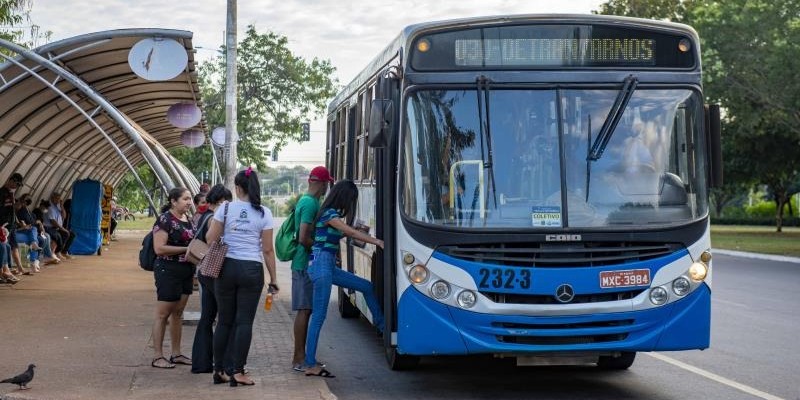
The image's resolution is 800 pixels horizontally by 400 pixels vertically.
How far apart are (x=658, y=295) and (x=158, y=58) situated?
8.00 metres

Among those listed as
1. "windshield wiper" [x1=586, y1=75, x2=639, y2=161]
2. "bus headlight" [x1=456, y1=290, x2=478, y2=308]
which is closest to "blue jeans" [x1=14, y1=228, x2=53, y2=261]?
"bus headlight" [x1=456, y1=290, x2=478, y2=308]

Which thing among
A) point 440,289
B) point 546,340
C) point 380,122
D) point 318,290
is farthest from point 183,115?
point 546,340

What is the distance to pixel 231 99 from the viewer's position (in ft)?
61.0

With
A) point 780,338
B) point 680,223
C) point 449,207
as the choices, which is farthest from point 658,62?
point 780,338

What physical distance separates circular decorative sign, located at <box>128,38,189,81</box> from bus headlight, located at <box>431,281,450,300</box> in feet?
22.4

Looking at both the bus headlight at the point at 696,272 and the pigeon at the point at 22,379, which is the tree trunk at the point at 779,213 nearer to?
the bus headlight at the point at 696,272

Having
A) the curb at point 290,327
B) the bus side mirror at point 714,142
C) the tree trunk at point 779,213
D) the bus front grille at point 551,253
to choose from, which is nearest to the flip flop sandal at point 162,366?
the curb at point 290,327

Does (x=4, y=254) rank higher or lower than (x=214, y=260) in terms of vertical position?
lower

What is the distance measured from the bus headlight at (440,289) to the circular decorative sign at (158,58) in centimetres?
684

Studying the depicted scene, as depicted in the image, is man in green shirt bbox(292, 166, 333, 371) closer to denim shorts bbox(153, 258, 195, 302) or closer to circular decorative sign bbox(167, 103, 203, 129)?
denim shorts bbox(153, 258, 195, 302)

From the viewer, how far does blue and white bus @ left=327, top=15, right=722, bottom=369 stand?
29.8 feet

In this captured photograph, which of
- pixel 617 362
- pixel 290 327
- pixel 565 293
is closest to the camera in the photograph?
pixel 565 293

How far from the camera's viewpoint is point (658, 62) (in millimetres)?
9633

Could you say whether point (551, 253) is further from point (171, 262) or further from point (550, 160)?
point (171, 262)
